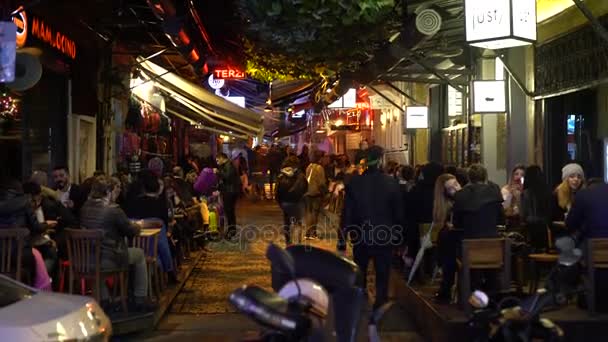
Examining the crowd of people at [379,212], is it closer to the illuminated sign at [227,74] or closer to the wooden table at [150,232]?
the wooden table at [150,232]

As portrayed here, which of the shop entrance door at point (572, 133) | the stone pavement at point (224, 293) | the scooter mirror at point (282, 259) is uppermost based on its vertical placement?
the shop entrance door at point (572, 133)

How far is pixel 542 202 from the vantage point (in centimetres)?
1118

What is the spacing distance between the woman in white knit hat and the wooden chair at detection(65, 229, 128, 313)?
544cm

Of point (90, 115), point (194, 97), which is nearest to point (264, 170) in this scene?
point (194, 97)

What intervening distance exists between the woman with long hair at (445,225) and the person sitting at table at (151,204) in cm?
359

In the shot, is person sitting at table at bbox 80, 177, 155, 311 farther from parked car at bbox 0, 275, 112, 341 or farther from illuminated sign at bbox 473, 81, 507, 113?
illuminated sign at bbox 473, 81, 507, 113

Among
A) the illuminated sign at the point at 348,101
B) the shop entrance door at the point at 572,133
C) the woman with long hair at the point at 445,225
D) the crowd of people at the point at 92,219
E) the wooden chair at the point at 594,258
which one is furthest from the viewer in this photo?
the illuminated sign at the point at 348,101

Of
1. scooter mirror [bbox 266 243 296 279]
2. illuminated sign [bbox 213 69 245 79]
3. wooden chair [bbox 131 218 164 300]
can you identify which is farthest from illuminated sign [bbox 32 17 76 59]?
illuminated sign [bbox 213 69 245 79]

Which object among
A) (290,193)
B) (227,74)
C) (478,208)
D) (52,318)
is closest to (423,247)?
(478,208)

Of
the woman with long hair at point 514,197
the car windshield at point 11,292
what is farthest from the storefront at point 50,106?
the car windshield at point 11,292

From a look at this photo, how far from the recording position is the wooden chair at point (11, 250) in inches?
358

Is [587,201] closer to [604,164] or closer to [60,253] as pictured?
[604,164]

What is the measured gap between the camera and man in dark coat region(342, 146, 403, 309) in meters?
9.52

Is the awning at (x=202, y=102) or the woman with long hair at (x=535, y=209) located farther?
the awning at (x=202, y=102)
